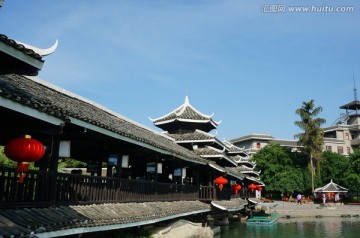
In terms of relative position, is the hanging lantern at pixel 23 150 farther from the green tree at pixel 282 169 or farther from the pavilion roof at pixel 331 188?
the pavilion roof at pixel 331 188

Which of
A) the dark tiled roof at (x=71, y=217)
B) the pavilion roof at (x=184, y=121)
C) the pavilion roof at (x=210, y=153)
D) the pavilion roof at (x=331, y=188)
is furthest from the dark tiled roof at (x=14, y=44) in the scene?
Answer: the pavilion roof at (x=331, y=188)

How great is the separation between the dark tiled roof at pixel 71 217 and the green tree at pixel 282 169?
41087 mm

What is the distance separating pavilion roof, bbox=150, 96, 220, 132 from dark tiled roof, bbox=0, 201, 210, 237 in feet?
36.8

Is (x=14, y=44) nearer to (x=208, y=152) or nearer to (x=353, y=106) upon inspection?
(x=208, y=152)

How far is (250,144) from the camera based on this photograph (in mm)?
71875

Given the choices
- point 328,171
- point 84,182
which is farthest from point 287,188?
point 84,182

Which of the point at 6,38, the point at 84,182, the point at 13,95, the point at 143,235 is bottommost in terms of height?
the point at 143,235

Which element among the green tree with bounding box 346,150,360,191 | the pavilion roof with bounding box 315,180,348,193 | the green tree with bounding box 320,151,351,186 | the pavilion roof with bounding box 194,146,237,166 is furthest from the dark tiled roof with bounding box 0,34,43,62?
the green tree with bounding box 320,151,351,186

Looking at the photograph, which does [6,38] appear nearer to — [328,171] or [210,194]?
[210,194]

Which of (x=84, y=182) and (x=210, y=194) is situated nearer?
(x=84, y=182)

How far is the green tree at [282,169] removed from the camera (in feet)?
166

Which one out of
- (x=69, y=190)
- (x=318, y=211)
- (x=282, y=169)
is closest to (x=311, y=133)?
(x=282, y=169)

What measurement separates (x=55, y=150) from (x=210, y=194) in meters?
13.5

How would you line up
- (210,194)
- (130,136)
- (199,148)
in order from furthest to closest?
(199,148)
(210,194)
(130,136)
